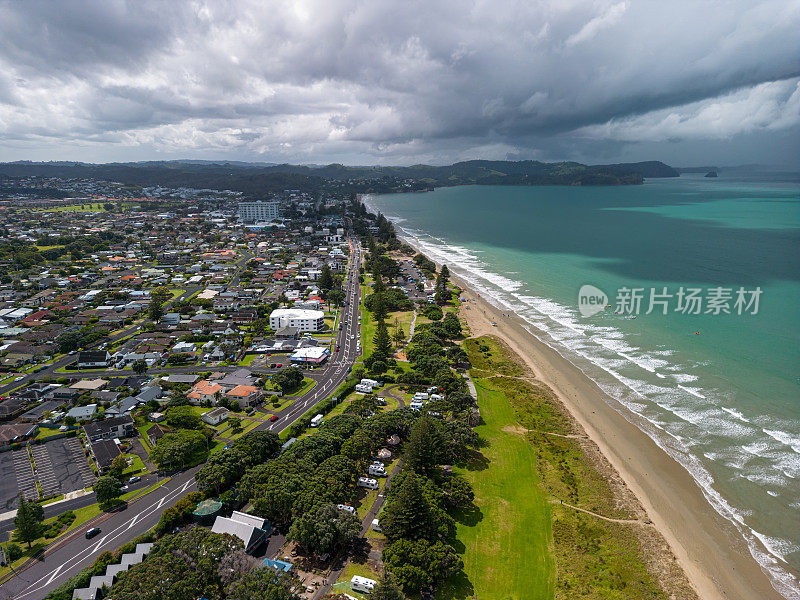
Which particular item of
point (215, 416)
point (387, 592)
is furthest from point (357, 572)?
point (215, 416)

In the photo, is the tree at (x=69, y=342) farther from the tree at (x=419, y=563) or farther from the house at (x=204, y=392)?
the tree at (x=419, y=563)

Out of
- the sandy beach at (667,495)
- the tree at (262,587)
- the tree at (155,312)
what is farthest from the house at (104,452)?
the sandy beach at (667,495)

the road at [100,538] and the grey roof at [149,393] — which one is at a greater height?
the grey roof at [149,393]

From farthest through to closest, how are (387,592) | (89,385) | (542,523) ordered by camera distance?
(89,385) < (542,523) < (387,592)

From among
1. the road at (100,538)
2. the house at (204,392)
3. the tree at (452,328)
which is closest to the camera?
the road at (100,538)

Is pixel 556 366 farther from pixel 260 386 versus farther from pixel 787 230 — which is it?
pixel 787 230

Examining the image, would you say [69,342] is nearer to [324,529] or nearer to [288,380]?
[288,380]

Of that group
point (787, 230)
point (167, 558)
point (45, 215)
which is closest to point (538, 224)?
point (787, 230)
